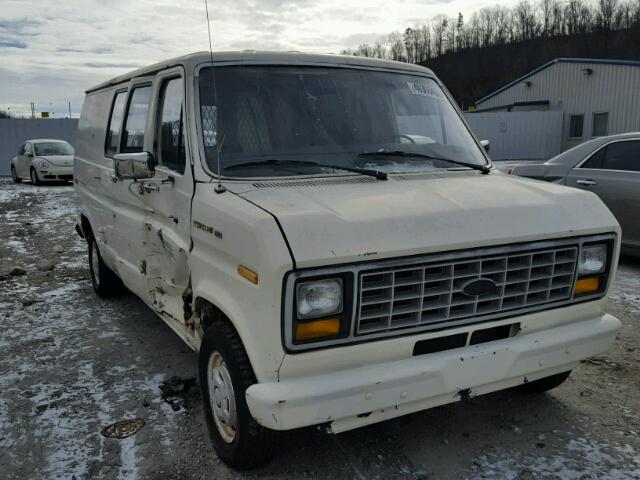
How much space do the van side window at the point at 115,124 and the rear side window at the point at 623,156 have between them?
5.61 m

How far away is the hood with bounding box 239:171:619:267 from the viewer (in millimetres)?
2531

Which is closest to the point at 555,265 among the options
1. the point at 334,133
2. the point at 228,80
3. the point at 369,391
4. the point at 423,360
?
the point at 423,360

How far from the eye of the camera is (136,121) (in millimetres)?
4473

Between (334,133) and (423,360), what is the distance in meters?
1.53

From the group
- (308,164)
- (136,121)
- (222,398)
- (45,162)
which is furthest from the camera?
(45,162)

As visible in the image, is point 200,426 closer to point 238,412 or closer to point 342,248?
point 238,412

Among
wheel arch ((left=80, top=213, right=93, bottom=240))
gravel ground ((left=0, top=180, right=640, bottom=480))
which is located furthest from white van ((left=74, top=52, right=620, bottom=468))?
wheel arch ((left=80, top=213, right=93, bottom=240))

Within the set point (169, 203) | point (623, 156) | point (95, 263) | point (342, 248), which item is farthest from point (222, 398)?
point (623, 156)

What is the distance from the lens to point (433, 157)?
3812 mm

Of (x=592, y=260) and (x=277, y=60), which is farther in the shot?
(x=277, y=60)

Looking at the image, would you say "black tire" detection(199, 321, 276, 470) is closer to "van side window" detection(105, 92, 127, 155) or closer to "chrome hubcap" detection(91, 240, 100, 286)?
"van side window" detection(105, 92, 127, 155)

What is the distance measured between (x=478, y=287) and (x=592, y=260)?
0.79 metres

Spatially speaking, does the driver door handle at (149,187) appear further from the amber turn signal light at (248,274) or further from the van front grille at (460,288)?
the van front grille at (460,288)

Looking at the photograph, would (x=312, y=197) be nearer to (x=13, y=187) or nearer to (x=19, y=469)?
(x=19, y=469)
